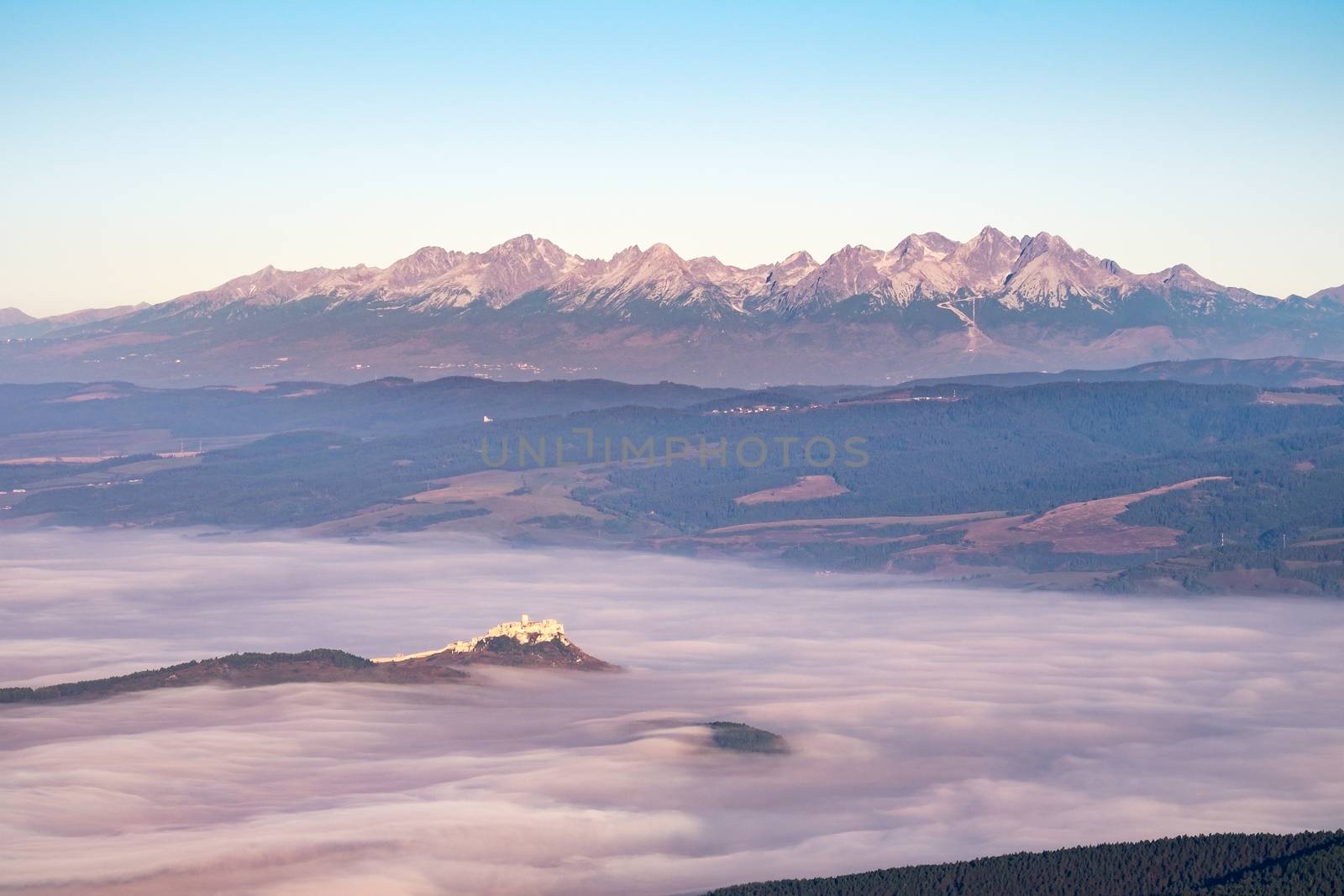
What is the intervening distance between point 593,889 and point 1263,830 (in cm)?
6243

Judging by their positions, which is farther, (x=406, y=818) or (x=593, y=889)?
(x=406, y=818)

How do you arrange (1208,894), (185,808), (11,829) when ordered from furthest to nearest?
(185,808) → (11,829) → (1208,894)

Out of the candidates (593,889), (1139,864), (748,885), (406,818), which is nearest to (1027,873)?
(1139,864)

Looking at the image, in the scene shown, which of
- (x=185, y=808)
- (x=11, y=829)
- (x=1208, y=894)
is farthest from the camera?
(x=185, y=808)

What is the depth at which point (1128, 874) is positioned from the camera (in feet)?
586

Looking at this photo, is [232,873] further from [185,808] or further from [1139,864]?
[1139,864]

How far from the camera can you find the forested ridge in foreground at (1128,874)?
172375 millimetres

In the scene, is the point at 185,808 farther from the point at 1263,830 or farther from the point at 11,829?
the point at 1263,830

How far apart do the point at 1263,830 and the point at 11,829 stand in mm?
108011

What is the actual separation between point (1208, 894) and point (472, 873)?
57.7 metres

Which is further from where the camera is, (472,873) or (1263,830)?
(1263,830)

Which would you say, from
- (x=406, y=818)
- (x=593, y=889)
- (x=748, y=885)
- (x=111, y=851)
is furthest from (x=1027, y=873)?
(x=111, y=851)

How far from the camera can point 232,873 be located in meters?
171

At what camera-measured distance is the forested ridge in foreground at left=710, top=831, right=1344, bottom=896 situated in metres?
172
